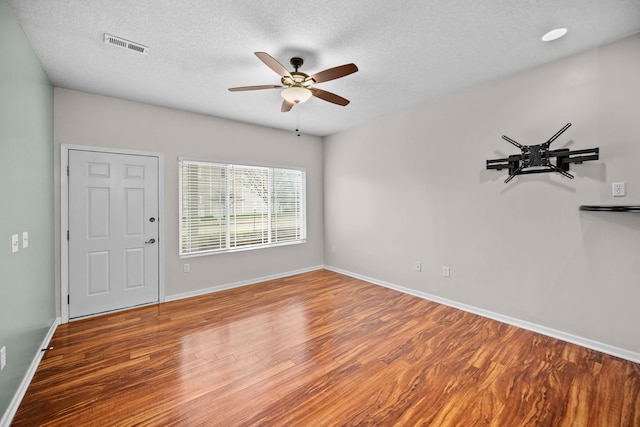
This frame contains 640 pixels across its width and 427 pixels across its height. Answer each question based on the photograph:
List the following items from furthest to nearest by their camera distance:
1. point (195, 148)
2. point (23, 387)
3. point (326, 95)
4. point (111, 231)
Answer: point (195, 148) < point (111, 231) < point (326, 95) < point (23, 387)

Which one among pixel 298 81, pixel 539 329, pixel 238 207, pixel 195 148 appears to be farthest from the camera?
pixel 238 207

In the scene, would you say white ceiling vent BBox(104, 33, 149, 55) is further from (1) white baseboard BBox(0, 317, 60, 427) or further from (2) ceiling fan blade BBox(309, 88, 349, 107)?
(1) white baseboard BBox(0, 317, 60, 427)

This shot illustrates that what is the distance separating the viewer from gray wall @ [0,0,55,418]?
1.79 m

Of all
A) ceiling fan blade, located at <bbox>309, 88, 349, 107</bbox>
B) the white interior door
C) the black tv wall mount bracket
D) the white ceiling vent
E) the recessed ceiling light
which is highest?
the recessed ceiling light

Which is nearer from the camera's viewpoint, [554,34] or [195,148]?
[554,34]

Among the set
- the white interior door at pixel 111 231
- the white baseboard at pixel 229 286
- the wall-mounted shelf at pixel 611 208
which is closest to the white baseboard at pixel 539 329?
the wall-mounted shelf at pixel 611 208

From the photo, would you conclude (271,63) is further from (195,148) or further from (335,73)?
(195,148)

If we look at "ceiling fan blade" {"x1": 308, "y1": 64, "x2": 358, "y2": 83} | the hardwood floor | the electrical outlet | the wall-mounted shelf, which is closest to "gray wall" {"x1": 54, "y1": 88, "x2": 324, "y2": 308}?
the hardwood floor

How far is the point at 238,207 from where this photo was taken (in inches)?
181

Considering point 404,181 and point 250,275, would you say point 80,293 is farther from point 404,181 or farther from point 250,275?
point 404,181

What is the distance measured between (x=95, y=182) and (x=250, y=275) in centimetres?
251

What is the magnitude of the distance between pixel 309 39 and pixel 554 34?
2064 millimetres

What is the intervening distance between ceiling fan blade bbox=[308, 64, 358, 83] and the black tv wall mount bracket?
206cm

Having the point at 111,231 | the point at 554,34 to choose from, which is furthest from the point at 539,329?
the point at 111,231
